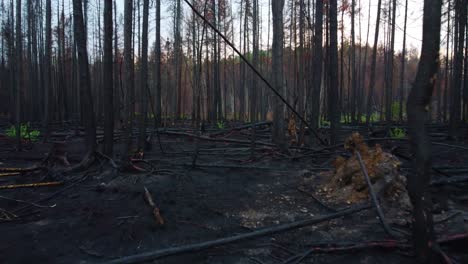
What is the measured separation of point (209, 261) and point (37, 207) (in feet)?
10.4

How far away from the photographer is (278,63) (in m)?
8.19

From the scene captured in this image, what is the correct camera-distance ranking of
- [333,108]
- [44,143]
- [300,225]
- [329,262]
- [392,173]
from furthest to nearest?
1. [44,143]
2. [333,108]
3. [392,173]
4. [300,225]
5. [329,262]

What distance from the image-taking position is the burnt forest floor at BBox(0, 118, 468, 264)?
3.19 metres

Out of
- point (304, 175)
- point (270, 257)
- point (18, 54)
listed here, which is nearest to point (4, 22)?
point (18, 54)

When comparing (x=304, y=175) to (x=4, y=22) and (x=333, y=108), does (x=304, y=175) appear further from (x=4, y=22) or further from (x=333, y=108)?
(x=4, y=22)

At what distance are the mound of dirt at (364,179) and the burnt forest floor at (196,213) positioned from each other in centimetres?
32

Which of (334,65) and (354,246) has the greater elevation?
(334,65)

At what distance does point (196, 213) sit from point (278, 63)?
501cm

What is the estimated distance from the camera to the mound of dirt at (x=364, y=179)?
4504mm

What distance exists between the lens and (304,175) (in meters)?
6.29

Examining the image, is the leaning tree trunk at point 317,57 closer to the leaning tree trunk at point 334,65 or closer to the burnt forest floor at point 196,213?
the leaning tree trunk at point 334,65

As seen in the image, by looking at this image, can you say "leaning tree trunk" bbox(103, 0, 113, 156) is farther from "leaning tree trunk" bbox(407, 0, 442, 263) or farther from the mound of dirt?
"leaning tree trunk" bbox(407, 0, 442, 263)

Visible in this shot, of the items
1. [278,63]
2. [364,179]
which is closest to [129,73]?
[278,63]

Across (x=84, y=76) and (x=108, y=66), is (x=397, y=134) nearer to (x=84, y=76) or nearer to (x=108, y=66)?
(x=108, y=66)
